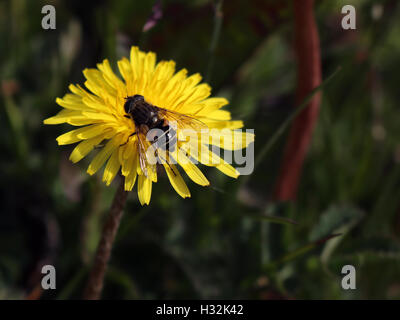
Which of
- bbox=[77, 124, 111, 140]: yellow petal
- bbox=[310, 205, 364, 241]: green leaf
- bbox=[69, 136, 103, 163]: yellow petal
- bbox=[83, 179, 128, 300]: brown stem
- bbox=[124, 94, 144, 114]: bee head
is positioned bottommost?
bbox=[83, 179, 128, 300]: brown stem

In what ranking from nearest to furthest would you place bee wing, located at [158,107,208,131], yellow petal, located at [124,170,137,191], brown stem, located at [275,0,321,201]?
1. yellow petal, located at [124,170,137,191]
2. bee wing, located at [158,107,208,131]
3. brown stem, located at [275,0,321,201]

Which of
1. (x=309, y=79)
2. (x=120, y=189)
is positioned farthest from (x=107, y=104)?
(x=309, y=79)

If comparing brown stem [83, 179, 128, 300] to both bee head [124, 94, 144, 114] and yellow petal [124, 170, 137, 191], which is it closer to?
yellow petal [124, 170, 137, 191]

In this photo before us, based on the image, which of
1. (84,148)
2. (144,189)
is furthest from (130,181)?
(84,148)

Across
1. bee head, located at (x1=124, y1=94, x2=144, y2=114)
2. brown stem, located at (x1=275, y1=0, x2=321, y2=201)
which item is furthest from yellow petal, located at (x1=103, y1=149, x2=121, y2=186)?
brown stem, located at (x1=275, y1=0, x2=321, y2=201)

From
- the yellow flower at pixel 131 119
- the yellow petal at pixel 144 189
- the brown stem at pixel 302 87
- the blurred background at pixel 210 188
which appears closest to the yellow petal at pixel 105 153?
the yellow flower at pixel 131 119

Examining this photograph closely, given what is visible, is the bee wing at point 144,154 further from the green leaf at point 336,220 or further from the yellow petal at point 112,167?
the green leaf at point 336,220
